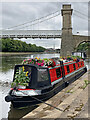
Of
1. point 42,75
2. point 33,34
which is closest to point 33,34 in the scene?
point 33,34

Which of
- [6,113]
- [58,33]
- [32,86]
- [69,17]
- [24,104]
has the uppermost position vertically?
[69,17]

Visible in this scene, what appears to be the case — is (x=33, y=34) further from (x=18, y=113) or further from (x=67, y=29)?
(x=18, y=113)

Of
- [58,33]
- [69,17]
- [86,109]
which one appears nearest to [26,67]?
[86,109]

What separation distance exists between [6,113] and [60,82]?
143 inches

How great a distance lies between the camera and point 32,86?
7.20 meters

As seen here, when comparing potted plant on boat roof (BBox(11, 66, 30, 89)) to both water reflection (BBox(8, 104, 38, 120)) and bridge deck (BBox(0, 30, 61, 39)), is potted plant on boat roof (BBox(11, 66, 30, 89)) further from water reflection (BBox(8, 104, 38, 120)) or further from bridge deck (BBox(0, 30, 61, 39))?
bridge deck (BBox(0, 30, 61, 39))

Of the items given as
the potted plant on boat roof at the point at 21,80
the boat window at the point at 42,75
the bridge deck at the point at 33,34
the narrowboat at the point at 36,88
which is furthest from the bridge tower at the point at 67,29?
the potted plant on boat roof at the point at 21,80

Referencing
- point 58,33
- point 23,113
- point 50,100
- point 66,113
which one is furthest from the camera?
point 58,33

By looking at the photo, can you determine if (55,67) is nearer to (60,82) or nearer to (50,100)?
(60,82)

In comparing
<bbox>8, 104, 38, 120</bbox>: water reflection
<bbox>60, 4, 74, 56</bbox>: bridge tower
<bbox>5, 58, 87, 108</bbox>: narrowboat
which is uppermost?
<bbox>60, 4, 74, 56</bbox>: bridge tower

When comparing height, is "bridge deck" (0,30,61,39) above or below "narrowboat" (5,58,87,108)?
above

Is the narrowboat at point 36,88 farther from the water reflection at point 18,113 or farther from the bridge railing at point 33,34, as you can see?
the bridge railing at point 33,34

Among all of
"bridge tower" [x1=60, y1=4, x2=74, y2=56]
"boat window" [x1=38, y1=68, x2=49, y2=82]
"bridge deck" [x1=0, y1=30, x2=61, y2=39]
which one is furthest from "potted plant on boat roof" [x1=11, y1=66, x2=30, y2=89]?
"bridge deck" [x1=0, y1=30, x2=61, y2=39]

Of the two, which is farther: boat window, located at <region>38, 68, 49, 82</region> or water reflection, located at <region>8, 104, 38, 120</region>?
boat window, located at <region>38, 68, 49, 82</region>
